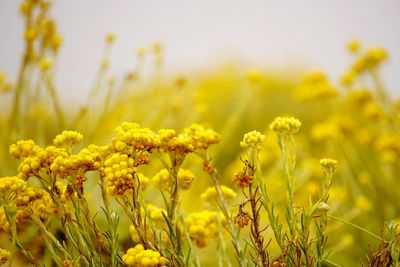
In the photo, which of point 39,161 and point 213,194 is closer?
point 39,161

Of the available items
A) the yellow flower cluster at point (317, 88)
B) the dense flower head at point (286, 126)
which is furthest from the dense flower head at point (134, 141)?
the yellow flower cluster at point (317, 88)

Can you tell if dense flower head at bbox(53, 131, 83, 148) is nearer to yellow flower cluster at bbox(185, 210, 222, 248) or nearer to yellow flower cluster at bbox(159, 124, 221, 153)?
yellow flower cluster at bbox(159, 124, 221, 153)

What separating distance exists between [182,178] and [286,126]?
23 centimetres

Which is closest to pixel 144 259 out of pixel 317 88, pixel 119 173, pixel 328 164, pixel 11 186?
pixel 119 173

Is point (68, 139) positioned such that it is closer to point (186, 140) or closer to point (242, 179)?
point (186, 140)

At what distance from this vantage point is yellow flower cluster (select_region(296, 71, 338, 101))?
219cm

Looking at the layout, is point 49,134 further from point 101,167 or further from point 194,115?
point 101,167

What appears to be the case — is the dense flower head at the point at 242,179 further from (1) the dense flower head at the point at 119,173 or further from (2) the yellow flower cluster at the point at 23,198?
(2) the yellow flower cluster at the point at 23,198

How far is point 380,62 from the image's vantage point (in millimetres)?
2121

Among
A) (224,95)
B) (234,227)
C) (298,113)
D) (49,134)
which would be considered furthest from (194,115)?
(224,95)

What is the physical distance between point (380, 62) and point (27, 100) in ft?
4.59

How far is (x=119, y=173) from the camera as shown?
0.80 metres

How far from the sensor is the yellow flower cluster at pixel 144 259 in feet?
2.52

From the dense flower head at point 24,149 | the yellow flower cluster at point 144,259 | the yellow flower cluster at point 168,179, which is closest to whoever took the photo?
the yellow flower cluster at point 144,259
